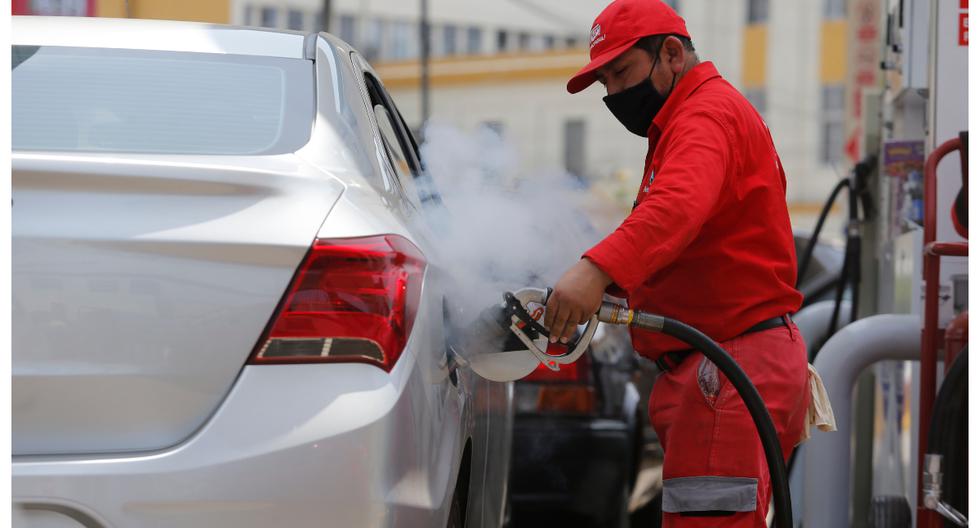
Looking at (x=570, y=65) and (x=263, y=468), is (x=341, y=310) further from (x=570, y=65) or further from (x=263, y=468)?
(x=570, y=65)

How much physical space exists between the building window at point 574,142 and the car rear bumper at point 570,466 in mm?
37517

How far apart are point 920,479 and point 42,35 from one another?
2754 millimetres

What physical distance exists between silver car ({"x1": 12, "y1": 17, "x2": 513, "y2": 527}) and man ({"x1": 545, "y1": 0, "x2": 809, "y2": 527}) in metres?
0.77

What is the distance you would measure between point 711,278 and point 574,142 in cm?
3999

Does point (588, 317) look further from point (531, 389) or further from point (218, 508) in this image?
point (531, 389)

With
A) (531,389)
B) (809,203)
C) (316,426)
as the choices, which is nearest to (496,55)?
(809,203)

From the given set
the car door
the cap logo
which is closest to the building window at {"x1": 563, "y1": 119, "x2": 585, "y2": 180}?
the car door

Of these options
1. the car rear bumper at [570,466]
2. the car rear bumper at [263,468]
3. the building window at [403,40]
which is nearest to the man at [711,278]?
the car rear bumper at [263,468]

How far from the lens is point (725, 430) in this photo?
3.08 meters

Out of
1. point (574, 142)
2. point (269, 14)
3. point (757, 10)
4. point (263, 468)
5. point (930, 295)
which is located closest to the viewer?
point (263, 468)

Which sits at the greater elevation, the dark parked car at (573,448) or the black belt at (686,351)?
the black belt at (686,351)

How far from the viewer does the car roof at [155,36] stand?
294 cm

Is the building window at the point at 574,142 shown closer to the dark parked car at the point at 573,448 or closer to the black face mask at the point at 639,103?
the dark parked car at the point at 573,448

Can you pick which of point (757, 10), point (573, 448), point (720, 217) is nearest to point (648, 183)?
point (720, 217)
